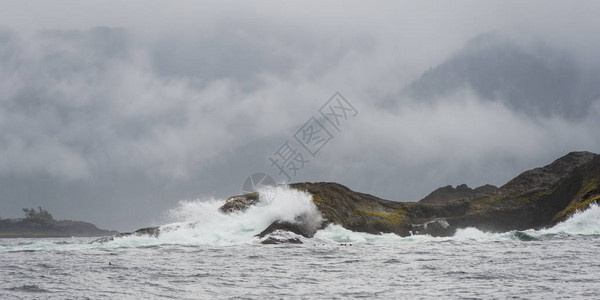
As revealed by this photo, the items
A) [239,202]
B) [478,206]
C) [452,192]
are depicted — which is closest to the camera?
[239,202]

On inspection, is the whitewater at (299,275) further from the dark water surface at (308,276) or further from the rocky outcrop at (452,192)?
the rocky outcrop at (452,192)

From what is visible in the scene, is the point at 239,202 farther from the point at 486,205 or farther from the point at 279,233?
the point at 486,205

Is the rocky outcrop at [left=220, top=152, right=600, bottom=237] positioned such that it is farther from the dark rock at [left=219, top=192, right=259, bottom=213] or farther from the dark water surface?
the dark water surface

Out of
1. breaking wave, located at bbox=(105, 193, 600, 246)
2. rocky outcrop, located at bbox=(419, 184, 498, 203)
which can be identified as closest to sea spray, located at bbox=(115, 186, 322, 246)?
breaking wave, located at bbox=(105, 193, 600, 246)

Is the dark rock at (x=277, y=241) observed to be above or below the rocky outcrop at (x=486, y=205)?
below

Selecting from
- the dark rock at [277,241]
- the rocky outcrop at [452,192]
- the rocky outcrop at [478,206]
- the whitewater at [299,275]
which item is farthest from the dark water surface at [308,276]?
the rocky outcrop at [452,192]

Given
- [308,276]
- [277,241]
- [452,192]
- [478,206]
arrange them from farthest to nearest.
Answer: [452,192], [478,206], [277,241], [308,276]

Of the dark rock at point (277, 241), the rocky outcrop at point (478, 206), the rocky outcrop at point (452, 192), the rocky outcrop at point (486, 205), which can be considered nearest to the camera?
the dark rock at point (277, 241)

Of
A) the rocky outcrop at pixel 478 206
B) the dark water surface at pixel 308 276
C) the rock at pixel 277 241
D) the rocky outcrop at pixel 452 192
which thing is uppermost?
the rocky outcrop at pixel 452 192

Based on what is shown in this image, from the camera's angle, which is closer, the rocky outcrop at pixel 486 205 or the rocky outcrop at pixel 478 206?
the rocky outcrop at pixel 478 206

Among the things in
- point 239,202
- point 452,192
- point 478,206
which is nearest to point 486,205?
point 478,206

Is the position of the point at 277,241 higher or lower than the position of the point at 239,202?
lower

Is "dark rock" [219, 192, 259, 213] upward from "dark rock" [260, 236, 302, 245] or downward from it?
upward

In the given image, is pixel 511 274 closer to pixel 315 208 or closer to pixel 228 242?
pixel 228 242
